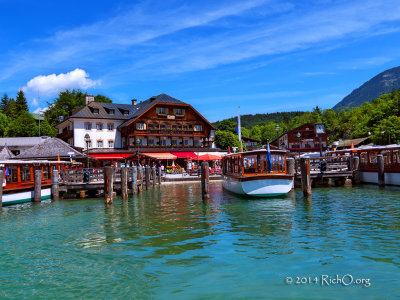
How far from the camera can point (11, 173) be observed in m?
23.9

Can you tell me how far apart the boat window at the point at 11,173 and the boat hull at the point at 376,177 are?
27.3m

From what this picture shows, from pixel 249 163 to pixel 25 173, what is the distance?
15.6 metres

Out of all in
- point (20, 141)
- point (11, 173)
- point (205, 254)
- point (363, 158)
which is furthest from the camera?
point (20, 141)

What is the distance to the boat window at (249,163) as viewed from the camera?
22.7 meters

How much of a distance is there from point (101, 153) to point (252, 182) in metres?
37.1

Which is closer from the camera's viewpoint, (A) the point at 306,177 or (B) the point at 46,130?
(A) the point at 306,177

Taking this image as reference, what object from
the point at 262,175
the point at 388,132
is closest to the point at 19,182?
the point at 262,175

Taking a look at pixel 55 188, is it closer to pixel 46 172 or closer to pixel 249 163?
pixel 46 172

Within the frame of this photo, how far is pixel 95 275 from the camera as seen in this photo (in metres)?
8.32

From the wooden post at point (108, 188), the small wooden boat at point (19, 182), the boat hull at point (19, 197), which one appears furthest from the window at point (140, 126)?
the wooden post at point (108, 188)

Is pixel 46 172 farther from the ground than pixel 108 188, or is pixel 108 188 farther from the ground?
pixel 46 172

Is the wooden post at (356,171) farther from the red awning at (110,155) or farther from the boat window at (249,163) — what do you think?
the red awning at (110,155)

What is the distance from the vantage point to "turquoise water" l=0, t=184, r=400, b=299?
7309 mm

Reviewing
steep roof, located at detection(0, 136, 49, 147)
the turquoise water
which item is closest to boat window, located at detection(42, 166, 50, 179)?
the turquoise water
